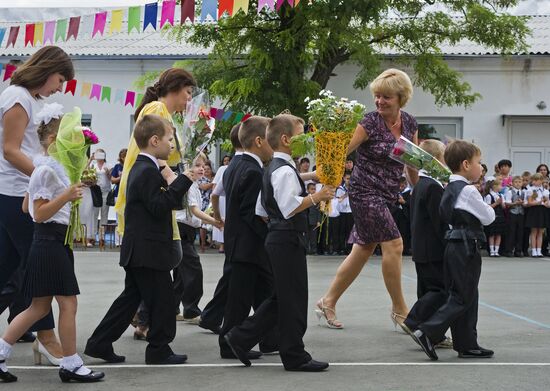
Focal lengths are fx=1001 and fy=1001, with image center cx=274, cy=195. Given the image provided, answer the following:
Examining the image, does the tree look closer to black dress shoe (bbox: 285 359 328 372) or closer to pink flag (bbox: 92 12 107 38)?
pink flag (bbox: 92 12 107 38)

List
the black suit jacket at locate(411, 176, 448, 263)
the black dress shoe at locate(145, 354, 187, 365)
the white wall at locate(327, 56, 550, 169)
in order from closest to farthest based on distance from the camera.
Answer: the black dress shoe at locate(145, 354, 187, 365)
the black suit jacket at locate(411, 176, 448, 263)
the white wall at locate(327, 56, 550, 169)

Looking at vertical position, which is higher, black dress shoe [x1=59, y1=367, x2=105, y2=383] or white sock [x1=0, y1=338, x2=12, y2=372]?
white sock [x1=0, y1=338, x2=12, y2=372]

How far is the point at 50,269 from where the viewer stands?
6.04m

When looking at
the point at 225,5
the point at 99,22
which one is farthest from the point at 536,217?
the point at 225,5

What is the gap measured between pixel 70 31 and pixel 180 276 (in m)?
9.15

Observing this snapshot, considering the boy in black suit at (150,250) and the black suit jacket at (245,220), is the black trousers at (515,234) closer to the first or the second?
the black suit jacket at (245,220)

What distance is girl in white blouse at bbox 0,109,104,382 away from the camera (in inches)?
236

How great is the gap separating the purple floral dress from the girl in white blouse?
9.05 feet

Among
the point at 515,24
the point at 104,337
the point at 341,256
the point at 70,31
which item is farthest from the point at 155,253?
the point at 515,24

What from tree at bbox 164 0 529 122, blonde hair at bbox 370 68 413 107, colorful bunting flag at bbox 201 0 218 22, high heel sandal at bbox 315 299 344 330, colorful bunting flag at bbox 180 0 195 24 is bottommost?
high heel sandal at bbox 315 299 344 330

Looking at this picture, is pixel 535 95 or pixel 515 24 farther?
pixel 535 95

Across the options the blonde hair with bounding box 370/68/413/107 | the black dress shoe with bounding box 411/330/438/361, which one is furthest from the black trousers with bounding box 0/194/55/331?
the blonde hair with bounding box 370/68/413/107

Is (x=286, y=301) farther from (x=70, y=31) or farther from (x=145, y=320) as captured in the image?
(x=70, y=31)

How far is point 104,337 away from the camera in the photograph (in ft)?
21.9
